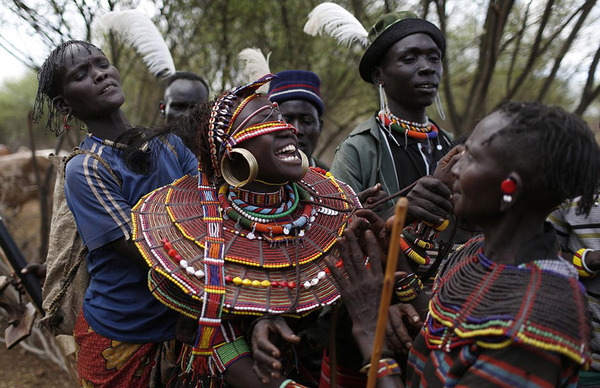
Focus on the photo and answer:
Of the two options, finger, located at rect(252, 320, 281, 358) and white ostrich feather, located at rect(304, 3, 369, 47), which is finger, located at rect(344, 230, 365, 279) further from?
white ostrich feather, located at rect(304, 3, 369, 47)

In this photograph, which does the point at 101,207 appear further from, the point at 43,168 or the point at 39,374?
the point at 43,168

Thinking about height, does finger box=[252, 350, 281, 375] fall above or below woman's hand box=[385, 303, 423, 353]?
above

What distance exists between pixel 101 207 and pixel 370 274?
124 cm

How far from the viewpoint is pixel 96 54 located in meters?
2.51

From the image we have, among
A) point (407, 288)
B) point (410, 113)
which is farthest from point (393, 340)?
point (410, 113)

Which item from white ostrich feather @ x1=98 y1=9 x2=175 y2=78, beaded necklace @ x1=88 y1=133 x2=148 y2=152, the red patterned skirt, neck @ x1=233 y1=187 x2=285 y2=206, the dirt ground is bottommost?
the dirt ground

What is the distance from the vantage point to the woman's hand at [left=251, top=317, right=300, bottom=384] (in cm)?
161

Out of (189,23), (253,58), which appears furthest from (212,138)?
(189,23)

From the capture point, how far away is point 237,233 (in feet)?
6.39

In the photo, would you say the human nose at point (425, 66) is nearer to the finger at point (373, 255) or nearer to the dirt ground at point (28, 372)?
the finger at point (373, 255)

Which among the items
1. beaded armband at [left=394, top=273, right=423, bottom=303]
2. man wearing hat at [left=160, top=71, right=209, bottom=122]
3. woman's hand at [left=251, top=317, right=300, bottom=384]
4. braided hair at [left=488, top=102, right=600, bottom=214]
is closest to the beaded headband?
woman's hand at [left=251, top=317, right=300, bottom=384]

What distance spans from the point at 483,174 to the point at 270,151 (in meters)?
0.88

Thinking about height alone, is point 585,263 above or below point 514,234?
below

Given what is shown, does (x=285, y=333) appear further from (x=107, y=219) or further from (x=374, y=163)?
(x=374, y=163)
